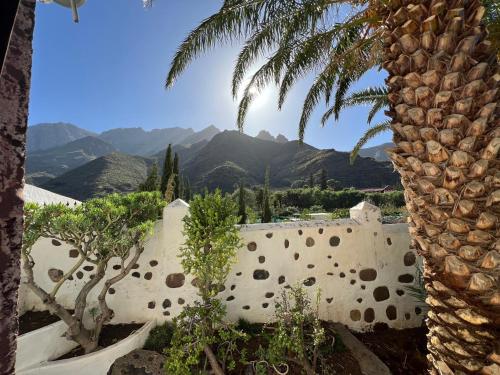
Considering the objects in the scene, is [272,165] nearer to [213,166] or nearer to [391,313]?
[213,166]

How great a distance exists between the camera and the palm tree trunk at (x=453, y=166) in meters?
1.87

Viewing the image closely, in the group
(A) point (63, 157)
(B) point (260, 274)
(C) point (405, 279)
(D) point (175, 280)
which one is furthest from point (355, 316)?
(A) point (63, 157)

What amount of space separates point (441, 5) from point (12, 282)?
3279 millimetres

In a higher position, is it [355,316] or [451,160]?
[451,160]

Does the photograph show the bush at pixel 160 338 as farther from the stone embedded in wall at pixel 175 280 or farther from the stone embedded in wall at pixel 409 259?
the stone embedded in wall at pixel 409 259

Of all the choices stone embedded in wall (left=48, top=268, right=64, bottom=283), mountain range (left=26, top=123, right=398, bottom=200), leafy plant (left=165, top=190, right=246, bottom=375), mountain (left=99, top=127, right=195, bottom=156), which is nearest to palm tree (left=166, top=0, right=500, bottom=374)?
leafy plant (left=165, top=190, right=246, bottom=375)

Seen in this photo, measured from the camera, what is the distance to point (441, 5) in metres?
2.19

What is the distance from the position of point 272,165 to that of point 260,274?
75.9 m

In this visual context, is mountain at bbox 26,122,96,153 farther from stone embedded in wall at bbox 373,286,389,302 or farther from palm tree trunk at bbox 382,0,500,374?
palm tree trunk at bbox 382,0,500,374

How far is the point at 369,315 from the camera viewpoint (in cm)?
518

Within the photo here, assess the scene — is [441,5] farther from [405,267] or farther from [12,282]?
[405,267]

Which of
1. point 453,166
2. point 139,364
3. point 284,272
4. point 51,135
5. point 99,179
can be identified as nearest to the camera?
point 453,166

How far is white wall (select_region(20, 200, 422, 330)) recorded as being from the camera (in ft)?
16.5

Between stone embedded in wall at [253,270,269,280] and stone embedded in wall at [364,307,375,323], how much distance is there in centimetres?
218
